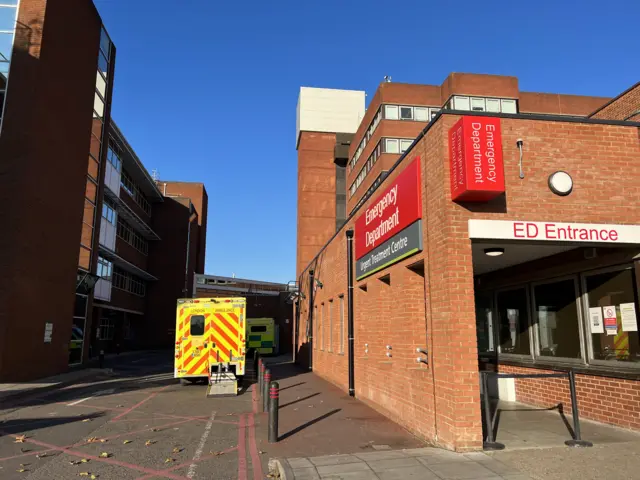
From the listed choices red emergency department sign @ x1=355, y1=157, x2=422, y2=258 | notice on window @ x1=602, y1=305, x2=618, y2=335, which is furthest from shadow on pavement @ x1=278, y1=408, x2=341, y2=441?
notice on window @ x1=602, y1=305, x2=618, y2=335

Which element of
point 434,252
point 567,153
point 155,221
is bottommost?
point 434,252

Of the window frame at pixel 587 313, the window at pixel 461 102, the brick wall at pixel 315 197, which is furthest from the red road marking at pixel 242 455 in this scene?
the brick wall at pixel 315 197

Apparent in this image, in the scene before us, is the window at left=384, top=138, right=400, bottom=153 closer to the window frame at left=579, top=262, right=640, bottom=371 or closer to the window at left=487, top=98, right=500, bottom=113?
the window at left=487, top=98, right=500, bottom=113

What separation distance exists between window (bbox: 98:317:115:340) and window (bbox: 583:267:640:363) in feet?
113

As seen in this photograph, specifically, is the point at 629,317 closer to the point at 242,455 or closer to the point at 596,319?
the point at 596,319

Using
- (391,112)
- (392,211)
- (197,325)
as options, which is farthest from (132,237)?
(392,211)

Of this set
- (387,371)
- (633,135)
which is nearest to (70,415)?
(387,371)

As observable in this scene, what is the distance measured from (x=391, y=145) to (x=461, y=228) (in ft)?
97.0

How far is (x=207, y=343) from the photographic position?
15797 millimetres

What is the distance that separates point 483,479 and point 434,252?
327cm

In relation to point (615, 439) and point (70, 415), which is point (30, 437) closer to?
point (70, 415)

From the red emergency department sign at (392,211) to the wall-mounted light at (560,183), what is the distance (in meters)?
2.03

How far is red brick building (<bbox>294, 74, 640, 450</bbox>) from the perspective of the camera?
22.9 feet

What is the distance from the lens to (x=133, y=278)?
4372cm
